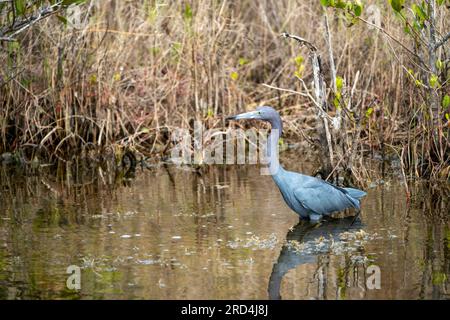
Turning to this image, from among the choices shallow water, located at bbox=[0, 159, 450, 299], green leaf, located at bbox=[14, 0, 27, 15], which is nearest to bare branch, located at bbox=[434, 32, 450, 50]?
shallow water, located at bbox=[0, 159, 450, 299]

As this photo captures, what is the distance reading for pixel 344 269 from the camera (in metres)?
6.43

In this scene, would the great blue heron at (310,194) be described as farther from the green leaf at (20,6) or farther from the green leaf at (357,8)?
the green leaf at (20,6)

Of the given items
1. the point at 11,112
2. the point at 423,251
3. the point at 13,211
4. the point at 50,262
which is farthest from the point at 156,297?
the point at 11,112

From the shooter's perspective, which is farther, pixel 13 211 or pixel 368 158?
pixel 368 158

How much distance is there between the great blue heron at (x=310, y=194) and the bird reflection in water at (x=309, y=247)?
0.38 feet

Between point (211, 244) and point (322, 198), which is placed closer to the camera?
point (211, 244)

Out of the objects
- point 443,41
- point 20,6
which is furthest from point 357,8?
point 20,6

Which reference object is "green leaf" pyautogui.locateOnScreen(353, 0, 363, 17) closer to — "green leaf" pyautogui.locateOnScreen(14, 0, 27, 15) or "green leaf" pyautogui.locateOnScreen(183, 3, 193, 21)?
"green leaf" pyautogui.locateOnScreen(14, 0, 27, 15)

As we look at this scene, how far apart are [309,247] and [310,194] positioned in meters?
0.94

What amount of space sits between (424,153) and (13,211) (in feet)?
13.7

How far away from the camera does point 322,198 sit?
8047mm

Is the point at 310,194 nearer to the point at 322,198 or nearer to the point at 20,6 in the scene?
the point at 322,198

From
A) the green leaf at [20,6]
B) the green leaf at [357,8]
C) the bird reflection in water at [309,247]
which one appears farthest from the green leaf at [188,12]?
the bird reflection in water at [309,247]

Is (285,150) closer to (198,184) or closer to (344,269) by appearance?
(198,184)
